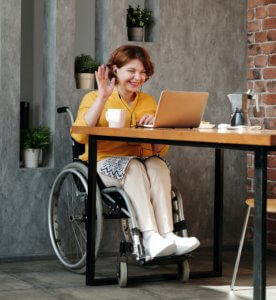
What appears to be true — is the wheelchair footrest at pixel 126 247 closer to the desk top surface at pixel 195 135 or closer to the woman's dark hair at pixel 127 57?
the desk top surface at pixel 195 135

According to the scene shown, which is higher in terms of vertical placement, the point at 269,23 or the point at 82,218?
the point at 269,23

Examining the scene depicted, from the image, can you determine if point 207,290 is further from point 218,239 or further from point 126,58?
point 126,58

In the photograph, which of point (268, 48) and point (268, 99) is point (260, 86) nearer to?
point (268, 99)

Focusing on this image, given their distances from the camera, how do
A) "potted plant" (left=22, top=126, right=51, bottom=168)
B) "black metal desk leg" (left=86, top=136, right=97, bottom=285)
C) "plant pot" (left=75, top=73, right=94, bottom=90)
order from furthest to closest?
"plant pot" (left=75, top=73, right=94, bottom=90), "potted plant" (left=22, top=126, right=51, bottom=168), "black metal desk leg" (left=86, top=136, right=97, bottom=285)

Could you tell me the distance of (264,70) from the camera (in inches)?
211

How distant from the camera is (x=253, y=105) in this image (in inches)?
214

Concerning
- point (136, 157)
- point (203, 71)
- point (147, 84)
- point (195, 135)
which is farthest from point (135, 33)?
point (195, 135)

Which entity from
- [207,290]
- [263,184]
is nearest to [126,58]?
[207,290]

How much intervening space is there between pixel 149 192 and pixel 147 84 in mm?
1225

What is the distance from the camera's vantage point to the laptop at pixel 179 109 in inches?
150

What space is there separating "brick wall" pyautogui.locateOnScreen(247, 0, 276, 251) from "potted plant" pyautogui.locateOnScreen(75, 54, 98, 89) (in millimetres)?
1139

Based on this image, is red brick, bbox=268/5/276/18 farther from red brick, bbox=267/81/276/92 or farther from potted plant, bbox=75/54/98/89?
potted plant, bbox=75/54/98/89

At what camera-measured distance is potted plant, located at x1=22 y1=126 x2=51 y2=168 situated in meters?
4.80

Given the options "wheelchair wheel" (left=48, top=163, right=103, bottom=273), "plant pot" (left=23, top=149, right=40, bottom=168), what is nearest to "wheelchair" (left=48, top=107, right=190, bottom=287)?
"wheelchair wheel" (left=48, top=163, right=103, bottom=273)
